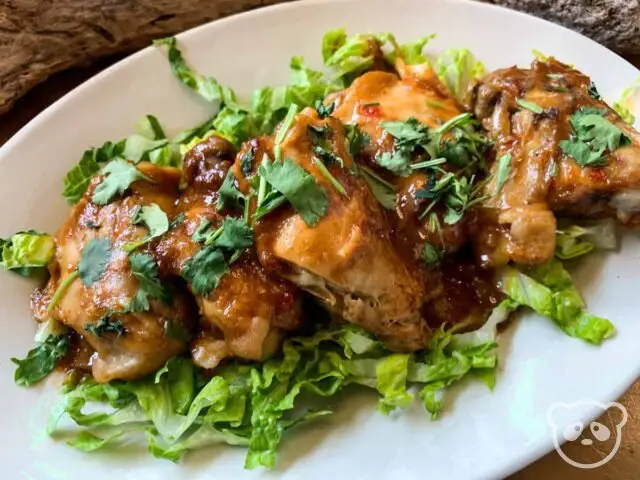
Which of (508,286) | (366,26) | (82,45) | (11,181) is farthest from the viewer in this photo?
(82,45)

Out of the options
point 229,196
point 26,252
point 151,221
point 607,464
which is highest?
point 229,196

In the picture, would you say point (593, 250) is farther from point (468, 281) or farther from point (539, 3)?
point (539, 3)

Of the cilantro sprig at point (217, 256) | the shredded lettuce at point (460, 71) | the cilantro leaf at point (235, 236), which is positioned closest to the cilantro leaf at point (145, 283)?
the cilantro sprig at point (217, 256)

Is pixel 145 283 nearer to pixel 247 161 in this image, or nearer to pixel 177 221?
pixel 177 221

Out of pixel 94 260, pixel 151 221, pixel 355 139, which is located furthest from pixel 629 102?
pixel 94 260

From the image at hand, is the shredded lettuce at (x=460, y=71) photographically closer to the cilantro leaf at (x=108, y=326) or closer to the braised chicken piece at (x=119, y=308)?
→ the braised chicken piece at (x=119, y=308)

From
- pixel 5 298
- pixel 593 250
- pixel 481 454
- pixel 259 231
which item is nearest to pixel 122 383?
pixel 5 298
